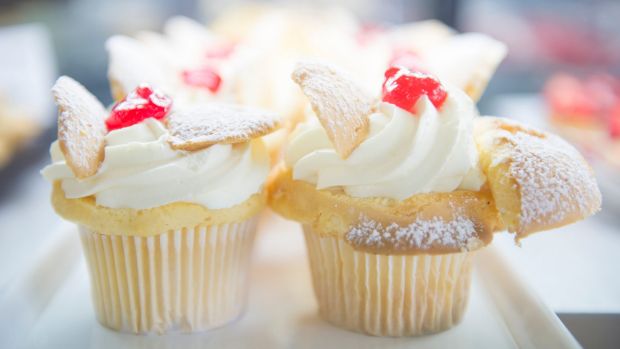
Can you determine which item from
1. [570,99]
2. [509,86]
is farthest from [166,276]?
[509,86]

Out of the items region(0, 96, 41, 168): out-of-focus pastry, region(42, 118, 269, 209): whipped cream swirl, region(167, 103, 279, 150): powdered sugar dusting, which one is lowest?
region(0, 96, 41, 168): out-of-focus pastry

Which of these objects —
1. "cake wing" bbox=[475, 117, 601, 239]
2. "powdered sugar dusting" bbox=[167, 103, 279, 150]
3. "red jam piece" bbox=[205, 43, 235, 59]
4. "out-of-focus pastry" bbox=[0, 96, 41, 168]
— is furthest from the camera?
"out-of-focus pastry" bbox=[0, 96, 41, 168]

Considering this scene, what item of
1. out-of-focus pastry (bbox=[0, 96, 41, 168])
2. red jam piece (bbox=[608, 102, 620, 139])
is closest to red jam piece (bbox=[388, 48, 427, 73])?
red jam piece (bbox=[608, 102, 620, 139])

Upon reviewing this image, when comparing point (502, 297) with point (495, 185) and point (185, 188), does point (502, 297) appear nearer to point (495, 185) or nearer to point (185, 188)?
point (495, 185)

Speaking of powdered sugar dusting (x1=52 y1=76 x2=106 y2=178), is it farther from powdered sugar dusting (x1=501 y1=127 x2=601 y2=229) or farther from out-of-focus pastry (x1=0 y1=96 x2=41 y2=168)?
out-of-focus pastry (x1=0 y1=96 x2=41 y2=168)

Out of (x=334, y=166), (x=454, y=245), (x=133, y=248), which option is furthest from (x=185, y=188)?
(x=454, y=245)

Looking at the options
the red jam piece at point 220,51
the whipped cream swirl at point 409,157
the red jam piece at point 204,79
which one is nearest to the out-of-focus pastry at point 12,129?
the red jam piece at point 220,51

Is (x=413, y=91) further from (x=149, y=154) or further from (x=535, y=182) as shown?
(x=149, y=154)

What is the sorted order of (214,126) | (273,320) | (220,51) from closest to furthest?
(214,126) → (273,320) → (220,51)
